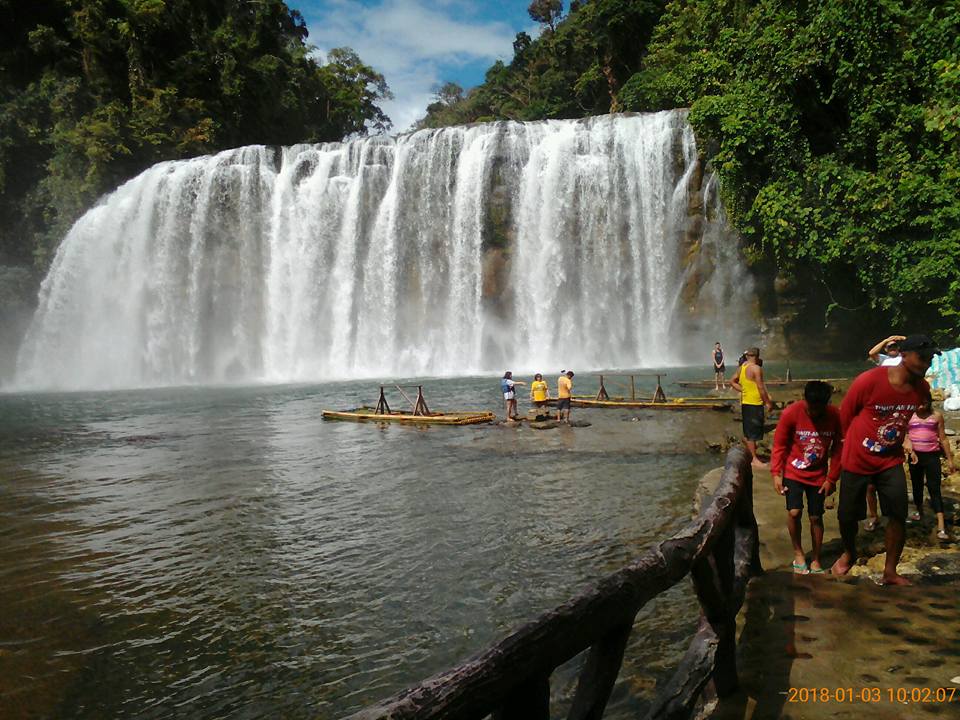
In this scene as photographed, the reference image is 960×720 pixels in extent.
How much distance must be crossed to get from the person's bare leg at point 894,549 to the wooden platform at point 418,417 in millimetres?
11300

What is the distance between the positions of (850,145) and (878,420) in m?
18.3

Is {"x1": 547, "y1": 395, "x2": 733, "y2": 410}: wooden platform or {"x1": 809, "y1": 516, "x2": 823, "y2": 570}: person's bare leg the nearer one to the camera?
{"x1": 809, "y1": 516, "x2": 823, "y2": 570}: person's bare leg

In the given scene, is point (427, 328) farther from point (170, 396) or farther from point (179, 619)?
point (179, 619)

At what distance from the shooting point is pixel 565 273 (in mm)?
32062

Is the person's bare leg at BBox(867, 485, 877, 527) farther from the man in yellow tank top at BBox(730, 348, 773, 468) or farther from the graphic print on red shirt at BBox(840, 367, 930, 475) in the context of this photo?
the man in yellow tank top at BBox(730, 348, 773, 468)

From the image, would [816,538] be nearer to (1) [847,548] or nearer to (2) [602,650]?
(1) [847,548]

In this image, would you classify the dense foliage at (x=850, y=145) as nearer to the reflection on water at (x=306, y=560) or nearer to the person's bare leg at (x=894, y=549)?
the reflection on water at (x=306, y=560)

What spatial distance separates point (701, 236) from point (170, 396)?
77.0 ft

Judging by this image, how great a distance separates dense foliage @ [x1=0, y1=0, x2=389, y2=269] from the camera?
3962 centimetres

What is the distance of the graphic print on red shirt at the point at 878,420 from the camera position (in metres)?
4.42

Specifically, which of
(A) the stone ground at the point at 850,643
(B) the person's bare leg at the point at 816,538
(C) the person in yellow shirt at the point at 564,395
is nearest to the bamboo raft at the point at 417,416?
(C) the person in yellow shirt at the point at 564,395

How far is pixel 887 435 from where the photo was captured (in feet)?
14.7

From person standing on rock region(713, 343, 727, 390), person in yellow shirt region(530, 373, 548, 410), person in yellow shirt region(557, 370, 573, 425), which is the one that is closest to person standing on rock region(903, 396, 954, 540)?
person in yellow shirt region(557, 370, 573, 425)

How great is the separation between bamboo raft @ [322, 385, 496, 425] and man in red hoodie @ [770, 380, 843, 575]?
10.7 m
